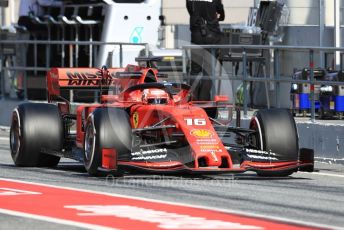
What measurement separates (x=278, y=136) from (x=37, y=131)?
300 cm

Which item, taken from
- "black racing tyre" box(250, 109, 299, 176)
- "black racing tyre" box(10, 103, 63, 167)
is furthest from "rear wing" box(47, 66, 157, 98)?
"black racing tyre" box(250, 109, 299, 176)

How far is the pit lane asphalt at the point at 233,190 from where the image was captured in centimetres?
1003

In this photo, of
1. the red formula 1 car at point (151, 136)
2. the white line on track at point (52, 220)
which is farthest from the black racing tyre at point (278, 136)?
the white line on track at point (52, 220)

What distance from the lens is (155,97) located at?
14.0 m

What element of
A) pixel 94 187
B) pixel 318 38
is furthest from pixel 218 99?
pixel 318 38

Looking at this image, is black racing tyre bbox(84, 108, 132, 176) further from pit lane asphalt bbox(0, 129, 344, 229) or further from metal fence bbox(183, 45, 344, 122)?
metal fence bbox(183, 45, 344, 122)

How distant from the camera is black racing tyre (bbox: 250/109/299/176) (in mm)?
13367

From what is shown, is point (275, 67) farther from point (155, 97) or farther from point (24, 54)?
point (24, 54)

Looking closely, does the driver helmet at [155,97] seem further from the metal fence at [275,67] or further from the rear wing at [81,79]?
the metal fence at [275,67]

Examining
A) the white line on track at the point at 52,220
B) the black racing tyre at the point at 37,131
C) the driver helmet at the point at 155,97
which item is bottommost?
the white line on track at the point at 52,220

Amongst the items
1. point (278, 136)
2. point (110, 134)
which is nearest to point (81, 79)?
point (110, 134)

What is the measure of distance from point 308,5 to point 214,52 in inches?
186

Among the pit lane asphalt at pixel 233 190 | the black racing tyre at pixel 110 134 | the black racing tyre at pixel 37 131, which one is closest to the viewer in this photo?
the pit lane asphalt at pixel 233 190

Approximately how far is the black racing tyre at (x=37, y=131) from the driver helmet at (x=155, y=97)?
1.25 metres
